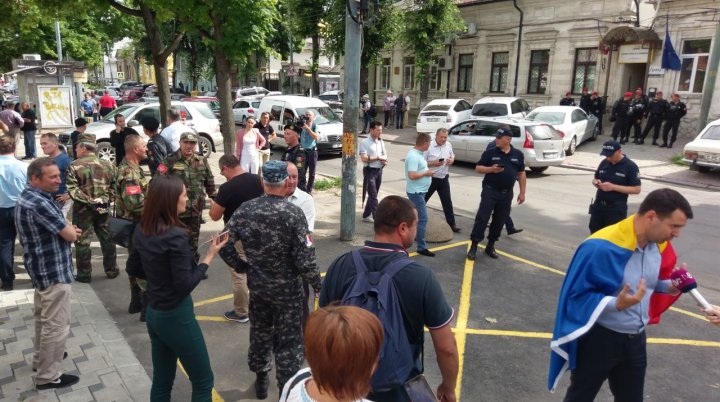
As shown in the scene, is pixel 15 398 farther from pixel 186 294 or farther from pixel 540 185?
pixel 540 185

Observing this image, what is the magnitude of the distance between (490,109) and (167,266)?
18115mm

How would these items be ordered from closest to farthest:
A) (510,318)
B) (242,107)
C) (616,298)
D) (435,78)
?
(616,298) < (510,318) < (242,107) < (435,78)

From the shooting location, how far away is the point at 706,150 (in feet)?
43.5

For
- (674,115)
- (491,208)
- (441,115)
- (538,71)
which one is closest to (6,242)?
(491,208)

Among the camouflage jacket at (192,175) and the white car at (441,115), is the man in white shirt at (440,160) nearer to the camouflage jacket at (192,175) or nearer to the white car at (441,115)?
the camouflage jacket at (192,175)

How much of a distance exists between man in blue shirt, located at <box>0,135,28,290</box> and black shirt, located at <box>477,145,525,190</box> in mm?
5805

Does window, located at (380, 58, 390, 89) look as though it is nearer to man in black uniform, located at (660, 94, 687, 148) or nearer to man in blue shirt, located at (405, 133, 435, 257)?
man in black uniform, located at (660, 94, 687, 148)

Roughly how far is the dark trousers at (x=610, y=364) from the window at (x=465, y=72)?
25.6 m

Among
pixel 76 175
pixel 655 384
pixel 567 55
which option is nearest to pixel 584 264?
pixel 655 384

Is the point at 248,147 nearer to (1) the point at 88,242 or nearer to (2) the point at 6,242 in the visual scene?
(1) the point at 88,242

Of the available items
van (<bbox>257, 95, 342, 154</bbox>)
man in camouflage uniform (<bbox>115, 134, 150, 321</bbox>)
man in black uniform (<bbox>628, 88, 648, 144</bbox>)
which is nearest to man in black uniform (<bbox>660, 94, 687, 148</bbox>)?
man in black uniform (<bbox>628, 88, 648, 144</bbox>)

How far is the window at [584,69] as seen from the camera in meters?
21.6

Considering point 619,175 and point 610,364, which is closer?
point 610,364

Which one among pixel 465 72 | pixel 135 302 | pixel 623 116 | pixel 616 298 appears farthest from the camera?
pixel 465 72
